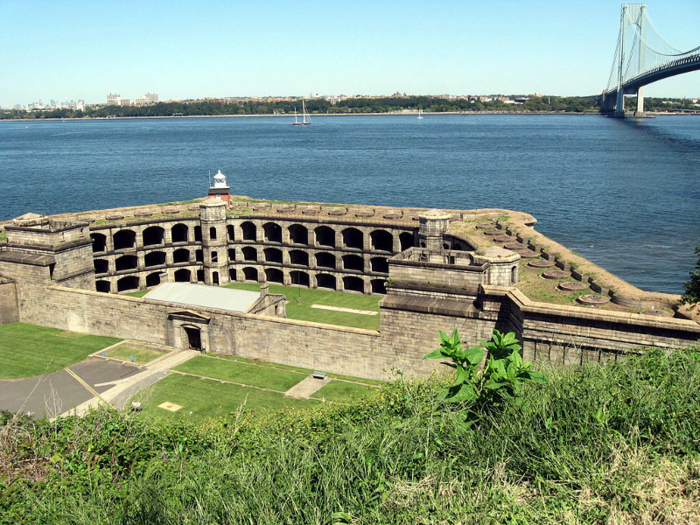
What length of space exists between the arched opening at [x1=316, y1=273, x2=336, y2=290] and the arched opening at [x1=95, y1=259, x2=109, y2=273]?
74.0ft

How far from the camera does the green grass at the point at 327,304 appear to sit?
5681cm

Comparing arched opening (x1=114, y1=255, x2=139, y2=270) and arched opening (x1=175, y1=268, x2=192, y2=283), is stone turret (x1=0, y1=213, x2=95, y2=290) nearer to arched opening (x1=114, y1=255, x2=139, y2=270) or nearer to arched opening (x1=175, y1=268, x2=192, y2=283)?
arched opening (x1=114, y1=255, x2=139, y2=270)

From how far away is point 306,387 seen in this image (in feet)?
141

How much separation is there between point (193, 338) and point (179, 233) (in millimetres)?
28076

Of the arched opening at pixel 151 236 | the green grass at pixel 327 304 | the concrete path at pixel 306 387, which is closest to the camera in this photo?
the concrete path at pixel 306 387

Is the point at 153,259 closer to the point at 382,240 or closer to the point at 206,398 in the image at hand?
the point at 382,240

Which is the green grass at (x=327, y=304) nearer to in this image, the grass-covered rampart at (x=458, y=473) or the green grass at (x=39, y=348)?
the green grass at (x=39, y=348)

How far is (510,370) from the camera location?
1784 centimetres

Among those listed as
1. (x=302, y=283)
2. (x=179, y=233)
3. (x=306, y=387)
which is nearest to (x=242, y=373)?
(x=306, y=387)

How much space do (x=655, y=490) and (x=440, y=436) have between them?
225 inches

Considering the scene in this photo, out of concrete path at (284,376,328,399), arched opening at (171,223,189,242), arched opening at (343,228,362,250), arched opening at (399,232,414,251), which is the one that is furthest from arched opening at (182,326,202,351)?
arched opening at (171,223,189,242)

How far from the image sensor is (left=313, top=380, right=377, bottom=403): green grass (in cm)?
4081

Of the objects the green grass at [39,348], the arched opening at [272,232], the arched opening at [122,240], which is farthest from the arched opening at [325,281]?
the green grass at [39,348]

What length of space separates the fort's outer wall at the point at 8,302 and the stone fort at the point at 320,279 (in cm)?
12
